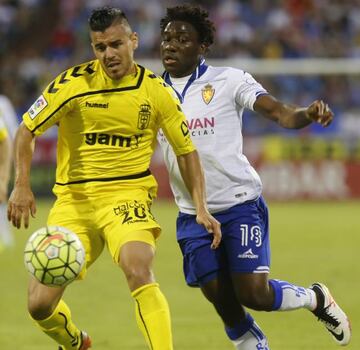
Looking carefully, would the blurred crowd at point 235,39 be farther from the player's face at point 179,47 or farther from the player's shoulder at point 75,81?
the player's shoulder at point 75,81

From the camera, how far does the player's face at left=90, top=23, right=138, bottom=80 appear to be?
6.49 metres

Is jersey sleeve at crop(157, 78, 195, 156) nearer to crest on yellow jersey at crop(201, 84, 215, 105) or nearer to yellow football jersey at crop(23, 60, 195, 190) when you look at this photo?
yellow football jersey at crop(23, 60, 195, 190)

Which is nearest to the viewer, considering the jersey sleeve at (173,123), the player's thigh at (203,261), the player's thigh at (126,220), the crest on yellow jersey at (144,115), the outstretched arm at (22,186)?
the outstretched arm at (22,186)

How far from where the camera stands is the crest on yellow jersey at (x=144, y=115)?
659 centimetres

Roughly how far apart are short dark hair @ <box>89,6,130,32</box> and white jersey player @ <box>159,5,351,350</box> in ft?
1.39

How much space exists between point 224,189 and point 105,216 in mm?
776

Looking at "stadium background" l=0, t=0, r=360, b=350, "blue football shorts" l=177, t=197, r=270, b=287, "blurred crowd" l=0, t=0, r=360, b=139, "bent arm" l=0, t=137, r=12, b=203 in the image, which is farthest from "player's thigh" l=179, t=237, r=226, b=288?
"blurred crowd" l=0, t=0, r=360, b=139

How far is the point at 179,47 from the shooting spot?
22.4 feet

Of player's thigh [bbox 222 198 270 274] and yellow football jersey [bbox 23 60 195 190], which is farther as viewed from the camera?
player's thigh [bbox 222 198 270 274]

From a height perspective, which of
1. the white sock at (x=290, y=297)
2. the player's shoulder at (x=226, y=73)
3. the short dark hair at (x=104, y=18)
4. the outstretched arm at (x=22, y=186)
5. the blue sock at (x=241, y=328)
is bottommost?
the blue sock at (x=241, y=328)

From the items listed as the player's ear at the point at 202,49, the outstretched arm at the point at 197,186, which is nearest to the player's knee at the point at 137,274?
the outstretched arm at the point at 197,186

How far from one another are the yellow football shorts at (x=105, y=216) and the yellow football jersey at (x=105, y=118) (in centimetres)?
12

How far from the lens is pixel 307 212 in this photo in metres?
19.3

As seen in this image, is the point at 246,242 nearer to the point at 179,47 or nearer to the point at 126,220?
the point at 126,220
